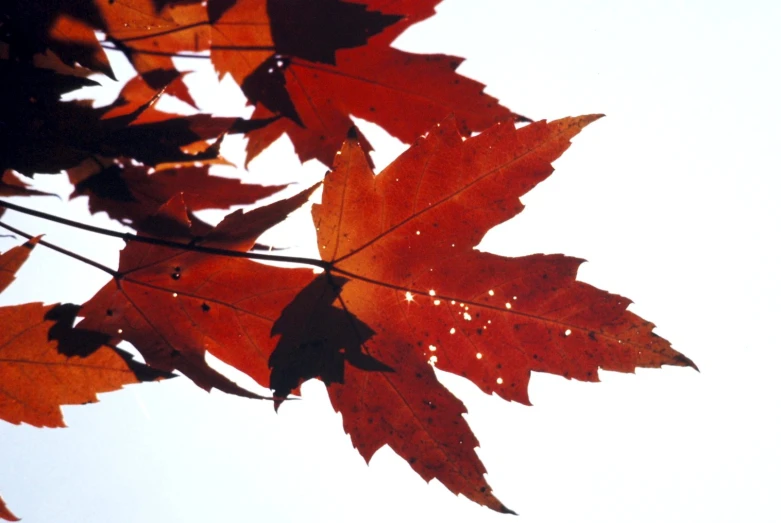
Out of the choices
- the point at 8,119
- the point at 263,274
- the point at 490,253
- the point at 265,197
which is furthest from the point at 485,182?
the point at 8,119

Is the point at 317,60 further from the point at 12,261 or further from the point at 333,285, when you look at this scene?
the point at 12,261

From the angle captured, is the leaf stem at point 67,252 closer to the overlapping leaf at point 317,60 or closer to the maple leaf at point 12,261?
the maple leaf at point 12,261

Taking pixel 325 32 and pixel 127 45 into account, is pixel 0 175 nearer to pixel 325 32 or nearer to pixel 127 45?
pixel 127 45

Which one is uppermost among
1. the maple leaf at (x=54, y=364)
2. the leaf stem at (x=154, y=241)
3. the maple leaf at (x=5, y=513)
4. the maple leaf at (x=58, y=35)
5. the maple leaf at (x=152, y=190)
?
the maple leaf at (x=58, y=35)

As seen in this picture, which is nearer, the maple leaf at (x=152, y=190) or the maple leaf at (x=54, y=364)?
the maple leaf at (x=54, y=364)

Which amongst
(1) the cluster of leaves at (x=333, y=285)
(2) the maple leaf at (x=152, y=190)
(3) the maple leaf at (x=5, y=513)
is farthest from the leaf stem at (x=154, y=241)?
(3) the maple leaf at (x=5, y=513)

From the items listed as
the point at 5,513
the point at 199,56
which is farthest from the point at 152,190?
the point at 5,513
